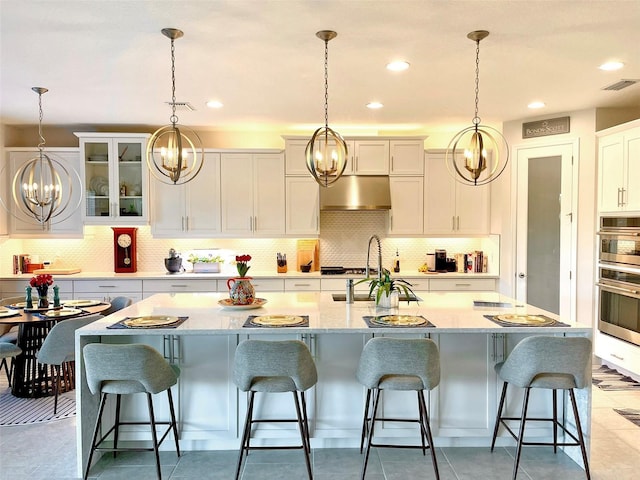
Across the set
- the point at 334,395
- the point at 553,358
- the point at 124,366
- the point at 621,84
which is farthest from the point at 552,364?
the point at 621,84

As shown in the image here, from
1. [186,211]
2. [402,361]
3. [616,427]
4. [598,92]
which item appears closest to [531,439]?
[616,427]

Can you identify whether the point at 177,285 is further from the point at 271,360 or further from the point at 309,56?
the point at 271,360

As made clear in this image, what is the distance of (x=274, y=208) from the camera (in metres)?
5.94

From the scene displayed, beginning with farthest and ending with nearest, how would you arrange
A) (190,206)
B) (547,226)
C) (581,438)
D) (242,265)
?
(190,206) < (547,226) < (242,265) < (581,438)

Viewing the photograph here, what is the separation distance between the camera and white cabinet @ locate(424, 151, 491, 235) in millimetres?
5977

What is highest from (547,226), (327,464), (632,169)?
(632,169)

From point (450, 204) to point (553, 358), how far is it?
11.6 feet

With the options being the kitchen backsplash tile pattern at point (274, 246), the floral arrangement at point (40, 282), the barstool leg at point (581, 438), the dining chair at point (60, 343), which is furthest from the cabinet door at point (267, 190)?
the barstool leg at point (581, 438)

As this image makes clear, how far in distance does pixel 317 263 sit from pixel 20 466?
3784 millimetres

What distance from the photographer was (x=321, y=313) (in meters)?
3.22

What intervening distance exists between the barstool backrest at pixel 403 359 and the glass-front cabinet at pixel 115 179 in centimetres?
406

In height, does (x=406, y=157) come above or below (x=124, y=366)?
above

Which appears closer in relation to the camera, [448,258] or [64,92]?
[64,92]

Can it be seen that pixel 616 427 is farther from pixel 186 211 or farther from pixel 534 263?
pixel 186 211
